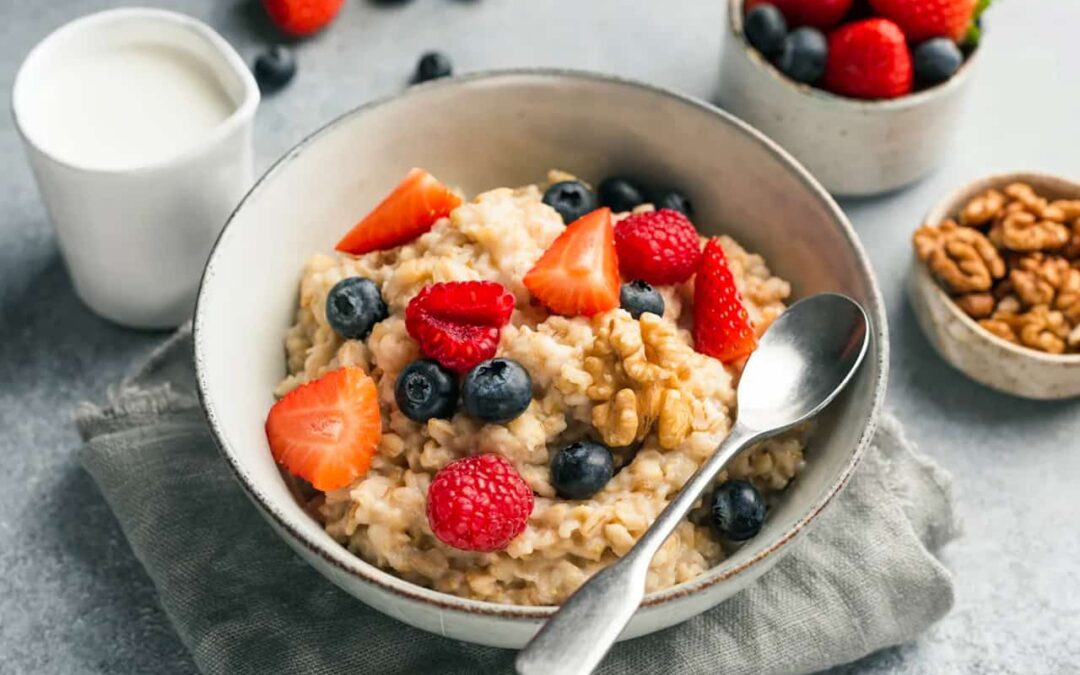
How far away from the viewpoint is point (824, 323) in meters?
2.21

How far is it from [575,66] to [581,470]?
67.4 inches

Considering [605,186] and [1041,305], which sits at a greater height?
[605,186]

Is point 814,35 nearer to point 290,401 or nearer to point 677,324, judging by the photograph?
point 677,324

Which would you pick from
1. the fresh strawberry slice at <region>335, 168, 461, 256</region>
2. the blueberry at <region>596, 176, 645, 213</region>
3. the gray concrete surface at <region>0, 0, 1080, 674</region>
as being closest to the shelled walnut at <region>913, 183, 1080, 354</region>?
the gray concrete surface at <region>0, 0, 1080, 674</region>

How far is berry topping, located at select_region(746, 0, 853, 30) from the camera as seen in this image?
2.99 metres

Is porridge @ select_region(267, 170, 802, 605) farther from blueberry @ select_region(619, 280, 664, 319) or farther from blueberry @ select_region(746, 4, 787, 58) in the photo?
blueberry @ select_region(746, 4, 787, 58)

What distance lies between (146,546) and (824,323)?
1.33 m

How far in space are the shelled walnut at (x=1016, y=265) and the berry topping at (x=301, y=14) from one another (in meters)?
1.69

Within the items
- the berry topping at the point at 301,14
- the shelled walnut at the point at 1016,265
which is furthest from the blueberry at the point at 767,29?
the berry topping at the point at 301,14

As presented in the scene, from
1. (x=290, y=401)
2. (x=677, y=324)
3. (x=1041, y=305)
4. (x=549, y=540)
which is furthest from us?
(x=1041, y=305)

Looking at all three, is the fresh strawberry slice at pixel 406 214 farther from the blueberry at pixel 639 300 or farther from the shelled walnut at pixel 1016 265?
the shelled walnut at pixel 1016 265

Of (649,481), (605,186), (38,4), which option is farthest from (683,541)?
(38,4)

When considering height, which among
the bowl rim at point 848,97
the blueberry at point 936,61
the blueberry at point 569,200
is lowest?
the bowl rim at point 848,97

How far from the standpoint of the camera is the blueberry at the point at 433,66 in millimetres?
3258
